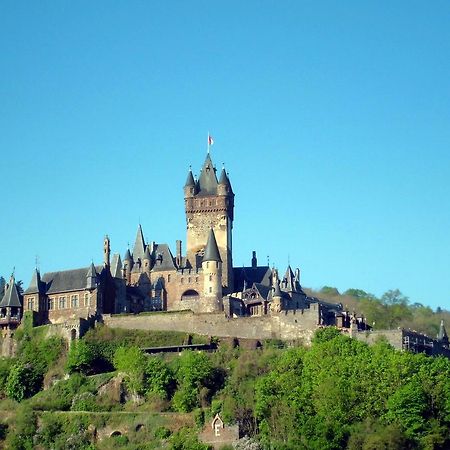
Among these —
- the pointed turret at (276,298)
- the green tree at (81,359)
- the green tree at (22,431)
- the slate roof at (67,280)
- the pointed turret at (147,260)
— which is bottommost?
the green tree at (22,431)

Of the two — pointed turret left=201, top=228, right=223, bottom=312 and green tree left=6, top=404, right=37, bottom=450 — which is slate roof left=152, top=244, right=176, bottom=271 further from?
green tree left=6, top=404, right=37, bottom=450

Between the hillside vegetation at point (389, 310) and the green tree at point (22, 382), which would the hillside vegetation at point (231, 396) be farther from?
the hillside vegetation at point (389, 310)

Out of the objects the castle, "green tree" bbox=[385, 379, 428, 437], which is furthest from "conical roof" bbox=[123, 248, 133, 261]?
"green tree" bbox=[385, 379, 428, 437]

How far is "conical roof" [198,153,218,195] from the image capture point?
103625mm

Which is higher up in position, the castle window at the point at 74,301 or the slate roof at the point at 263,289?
the slate roof at the point at 263,289

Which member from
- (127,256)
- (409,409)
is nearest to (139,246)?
(127,256)

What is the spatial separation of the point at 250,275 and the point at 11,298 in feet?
58.5

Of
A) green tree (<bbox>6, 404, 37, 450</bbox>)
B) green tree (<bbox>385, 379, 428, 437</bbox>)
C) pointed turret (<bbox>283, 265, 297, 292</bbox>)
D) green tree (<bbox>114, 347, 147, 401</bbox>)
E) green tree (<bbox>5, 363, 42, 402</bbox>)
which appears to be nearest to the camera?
green tree (<bbox>385, 379, 428, 437</bbox>)

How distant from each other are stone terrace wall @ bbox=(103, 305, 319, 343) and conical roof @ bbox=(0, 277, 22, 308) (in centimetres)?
726

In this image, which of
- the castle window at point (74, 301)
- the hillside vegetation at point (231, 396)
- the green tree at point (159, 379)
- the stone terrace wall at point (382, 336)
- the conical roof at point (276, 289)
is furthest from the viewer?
the castle window at point (74, 301)

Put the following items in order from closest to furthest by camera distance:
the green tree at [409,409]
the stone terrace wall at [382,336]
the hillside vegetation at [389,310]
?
the green tree at [409,409], the stone terrace wall at [382,336], the hillside vegetation at [389,310]

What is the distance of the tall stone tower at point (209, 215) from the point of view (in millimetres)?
100700

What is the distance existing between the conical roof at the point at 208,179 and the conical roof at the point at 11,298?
52.7ft

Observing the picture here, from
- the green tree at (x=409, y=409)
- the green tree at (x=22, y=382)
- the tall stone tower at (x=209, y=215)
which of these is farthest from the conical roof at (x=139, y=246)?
the green tree at (x=409, y=409)
